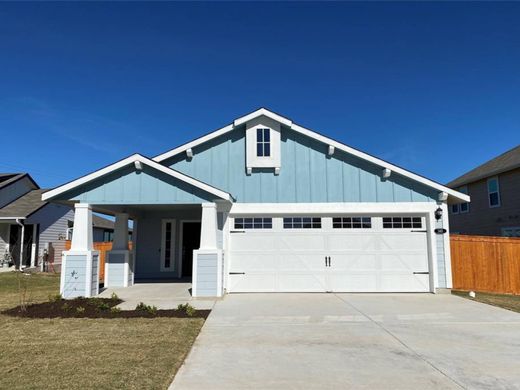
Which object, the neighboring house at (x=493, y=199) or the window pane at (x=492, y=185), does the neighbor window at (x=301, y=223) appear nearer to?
the neighboring house at (x=493, y=199)

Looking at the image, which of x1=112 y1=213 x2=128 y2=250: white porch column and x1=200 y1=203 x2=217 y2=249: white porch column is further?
x1=112 y1=213 x2=128 y2=250: white porch column

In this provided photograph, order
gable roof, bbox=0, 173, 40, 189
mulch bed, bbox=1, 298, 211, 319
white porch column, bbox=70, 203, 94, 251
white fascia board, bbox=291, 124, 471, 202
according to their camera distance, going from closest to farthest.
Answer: mulch bed, bbox=1, 298, 211, 319 → white porch column, bbox=70, 203, 94, 251 → white fascia board, bbox=291, 124, 471, 202 → gable roof, bbox=0, 173, 40, 189

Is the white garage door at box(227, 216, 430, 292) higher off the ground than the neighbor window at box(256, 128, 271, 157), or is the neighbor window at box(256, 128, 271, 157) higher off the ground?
the neighbor window at box(256, 128, 271, 157)

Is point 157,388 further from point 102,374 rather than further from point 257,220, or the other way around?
point 257,220

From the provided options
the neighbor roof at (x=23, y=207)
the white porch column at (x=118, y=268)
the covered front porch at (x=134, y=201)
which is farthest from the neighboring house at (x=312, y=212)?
the neighbor roof at (x=23, y=207)

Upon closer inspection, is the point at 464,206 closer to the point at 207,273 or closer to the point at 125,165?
the point at 207,273

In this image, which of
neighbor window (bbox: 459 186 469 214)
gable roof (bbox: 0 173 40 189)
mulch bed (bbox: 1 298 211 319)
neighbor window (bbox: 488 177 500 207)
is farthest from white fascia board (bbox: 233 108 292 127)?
gable roof (bbox: 0 173 40 189)

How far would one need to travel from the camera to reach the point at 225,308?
927 centimetres

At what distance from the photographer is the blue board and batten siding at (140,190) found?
10719 mm

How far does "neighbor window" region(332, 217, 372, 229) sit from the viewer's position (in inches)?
485

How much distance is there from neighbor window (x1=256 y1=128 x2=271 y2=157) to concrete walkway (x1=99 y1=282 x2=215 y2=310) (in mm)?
4707

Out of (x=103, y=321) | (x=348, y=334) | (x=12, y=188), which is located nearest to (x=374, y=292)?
(x=348, y=334)

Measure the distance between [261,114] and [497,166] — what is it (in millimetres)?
14173

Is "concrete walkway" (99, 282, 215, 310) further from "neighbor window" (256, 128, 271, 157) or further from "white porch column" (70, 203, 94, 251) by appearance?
"neighbor window" (256, 128, 271, 157)
